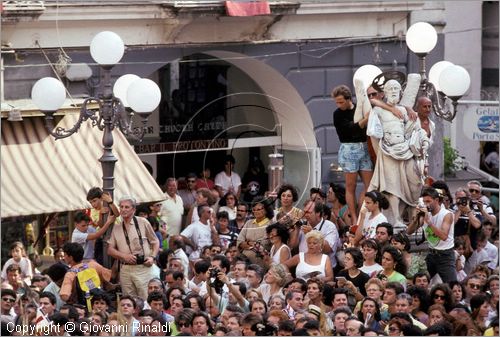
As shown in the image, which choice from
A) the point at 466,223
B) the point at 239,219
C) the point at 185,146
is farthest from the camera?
the point at 185,146

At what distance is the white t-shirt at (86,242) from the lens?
62.5 feet

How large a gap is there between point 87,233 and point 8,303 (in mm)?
2030

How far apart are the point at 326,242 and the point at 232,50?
666 cm

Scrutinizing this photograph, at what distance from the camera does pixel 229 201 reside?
22.2m

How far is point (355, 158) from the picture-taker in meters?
20.9

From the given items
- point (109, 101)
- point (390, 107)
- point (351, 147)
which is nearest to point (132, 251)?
point (109, 101)

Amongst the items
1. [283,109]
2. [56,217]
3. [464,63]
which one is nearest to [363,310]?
[56,217]

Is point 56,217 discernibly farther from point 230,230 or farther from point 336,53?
point 336,53

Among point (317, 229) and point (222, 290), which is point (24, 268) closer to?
point (222, 290)

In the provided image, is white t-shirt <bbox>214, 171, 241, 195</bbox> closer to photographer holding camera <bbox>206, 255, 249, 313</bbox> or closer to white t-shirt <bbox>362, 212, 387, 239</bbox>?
white t-shirt <bbox>362, 212, 387, 239</bbox>

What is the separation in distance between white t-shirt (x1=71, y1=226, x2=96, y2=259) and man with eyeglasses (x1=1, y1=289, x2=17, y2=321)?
1.45 m

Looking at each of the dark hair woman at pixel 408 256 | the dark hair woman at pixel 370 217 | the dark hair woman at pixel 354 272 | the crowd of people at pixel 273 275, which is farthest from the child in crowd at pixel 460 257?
the dark hair woman at pixel 354 272

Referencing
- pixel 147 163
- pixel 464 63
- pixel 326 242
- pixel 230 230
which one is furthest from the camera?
pixel 464 63

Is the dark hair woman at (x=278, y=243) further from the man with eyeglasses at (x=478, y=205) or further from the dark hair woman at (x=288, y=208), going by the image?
the man with eyeglasses at (x=478, y=205)
